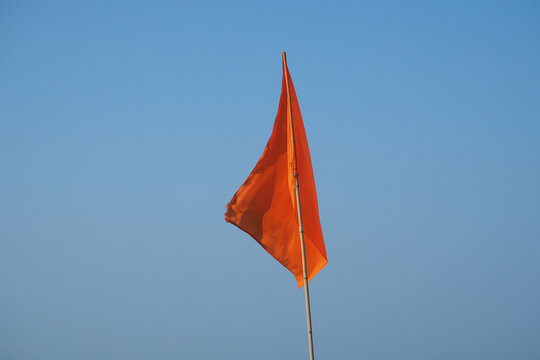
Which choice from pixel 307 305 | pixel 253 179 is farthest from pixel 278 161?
pixel 307 305

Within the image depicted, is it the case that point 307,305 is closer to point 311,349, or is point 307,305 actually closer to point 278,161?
point 311,349

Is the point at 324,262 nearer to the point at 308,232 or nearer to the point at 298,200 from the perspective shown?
the point at 308,232

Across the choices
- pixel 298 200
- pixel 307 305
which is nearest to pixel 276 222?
pixel 298 200

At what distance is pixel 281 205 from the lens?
11.1 m

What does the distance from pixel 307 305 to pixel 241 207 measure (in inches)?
90.3

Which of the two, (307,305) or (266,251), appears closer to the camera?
(307,305)

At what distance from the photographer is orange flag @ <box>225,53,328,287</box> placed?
10.9 metres

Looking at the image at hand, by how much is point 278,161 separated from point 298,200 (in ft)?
4.30

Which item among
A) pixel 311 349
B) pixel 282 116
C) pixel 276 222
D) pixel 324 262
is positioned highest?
pixel 282 116

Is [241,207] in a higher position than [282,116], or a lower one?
lower

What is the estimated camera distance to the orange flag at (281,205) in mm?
10867

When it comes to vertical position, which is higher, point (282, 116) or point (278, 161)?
point (282, 116)

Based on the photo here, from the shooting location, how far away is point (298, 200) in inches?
394

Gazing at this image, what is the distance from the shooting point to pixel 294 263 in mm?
11047
